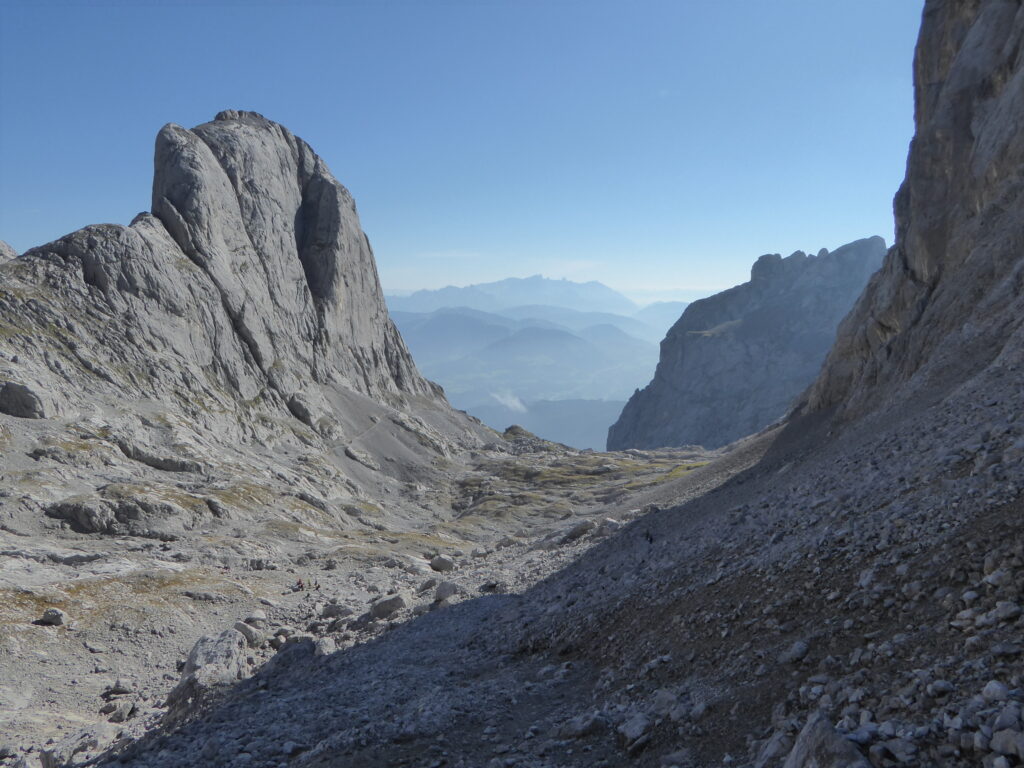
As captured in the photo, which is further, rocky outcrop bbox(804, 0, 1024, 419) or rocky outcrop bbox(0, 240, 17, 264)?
rocky outcrop bbox(0, 240, 17, 264)

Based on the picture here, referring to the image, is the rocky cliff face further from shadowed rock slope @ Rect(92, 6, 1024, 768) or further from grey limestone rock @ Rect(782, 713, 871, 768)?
grey limestone rock @ Rect(782, 713, 871, 768)

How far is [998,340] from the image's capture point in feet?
103

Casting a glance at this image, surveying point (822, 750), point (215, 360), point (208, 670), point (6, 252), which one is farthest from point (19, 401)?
point (6, 252)

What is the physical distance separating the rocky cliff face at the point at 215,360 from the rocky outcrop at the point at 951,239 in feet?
194

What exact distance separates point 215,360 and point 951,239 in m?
98.0

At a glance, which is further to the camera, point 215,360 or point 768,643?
point 215,360

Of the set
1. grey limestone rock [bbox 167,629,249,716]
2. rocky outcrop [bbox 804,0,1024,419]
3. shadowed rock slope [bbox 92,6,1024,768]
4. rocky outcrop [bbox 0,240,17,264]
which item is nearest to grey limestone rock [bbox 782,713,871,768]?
shadowed rock slope [bbox 92,6,1024,768]

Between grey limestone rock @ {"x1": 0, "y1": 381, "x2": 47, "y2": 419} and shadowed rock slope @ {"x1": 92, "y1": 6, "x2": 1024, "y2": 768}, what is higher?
grey limestone rock @ {"x1": 0, "y1": 381, "x2": 47, "y2": 419}

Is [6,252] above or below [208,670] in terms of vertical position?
above

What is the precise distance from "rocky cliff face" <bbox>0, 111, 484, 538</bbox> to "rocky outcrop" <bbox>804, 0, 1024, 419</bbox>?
59.2 m

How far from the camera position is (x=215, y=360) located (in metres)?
108

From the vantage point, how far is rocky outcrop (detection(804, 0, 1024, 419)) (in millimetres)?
34656

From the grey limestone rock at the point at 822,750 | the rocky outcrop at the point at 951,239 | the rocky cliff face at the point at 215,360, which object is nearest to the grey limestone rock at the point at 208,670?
the grey limestone rock at the point at 822,750

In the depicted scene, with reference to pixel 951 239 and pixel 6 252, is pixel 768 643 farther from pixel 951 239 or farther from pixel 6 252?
pixel 6 252
